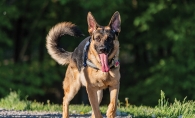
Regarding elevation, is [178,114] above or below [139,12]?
below

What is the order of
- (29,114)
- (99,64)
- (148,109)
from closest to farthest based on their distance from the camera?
1. (99,64)
2. (29,114)
3. (148,109)

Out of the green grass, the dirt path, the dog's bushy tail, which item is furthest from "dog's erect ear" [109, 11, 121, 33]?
the dirt path

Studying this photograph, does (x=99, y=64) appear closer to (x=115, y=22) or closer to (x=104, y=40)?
(x=104, y=40)

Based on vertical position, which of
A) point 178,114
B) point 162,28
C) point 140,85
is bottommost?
point 178,114

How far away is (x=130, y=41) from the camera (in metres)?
22.6

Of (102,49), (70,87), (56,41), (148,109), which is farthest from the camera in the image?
(148,109)

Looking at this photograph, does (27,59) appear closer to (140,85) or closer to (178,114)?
(140,85)

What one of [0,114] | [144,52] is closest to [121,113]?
[0,114]

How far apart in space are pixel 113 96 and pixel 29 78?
13.0 meters

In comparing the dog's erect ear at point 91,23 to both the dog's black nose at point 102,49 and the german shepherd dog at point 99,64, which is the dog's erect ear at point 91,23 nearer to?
the german shepherd dog at point 99,64

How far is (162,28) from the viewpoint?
20.2 meters

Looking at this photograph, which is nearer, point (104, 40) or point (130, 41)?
point (104, 40)

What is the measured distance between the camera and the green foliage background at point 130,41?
18688 millimetres

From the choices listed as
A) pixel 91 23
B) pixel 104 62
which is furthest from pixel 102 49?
pixel 91 23
